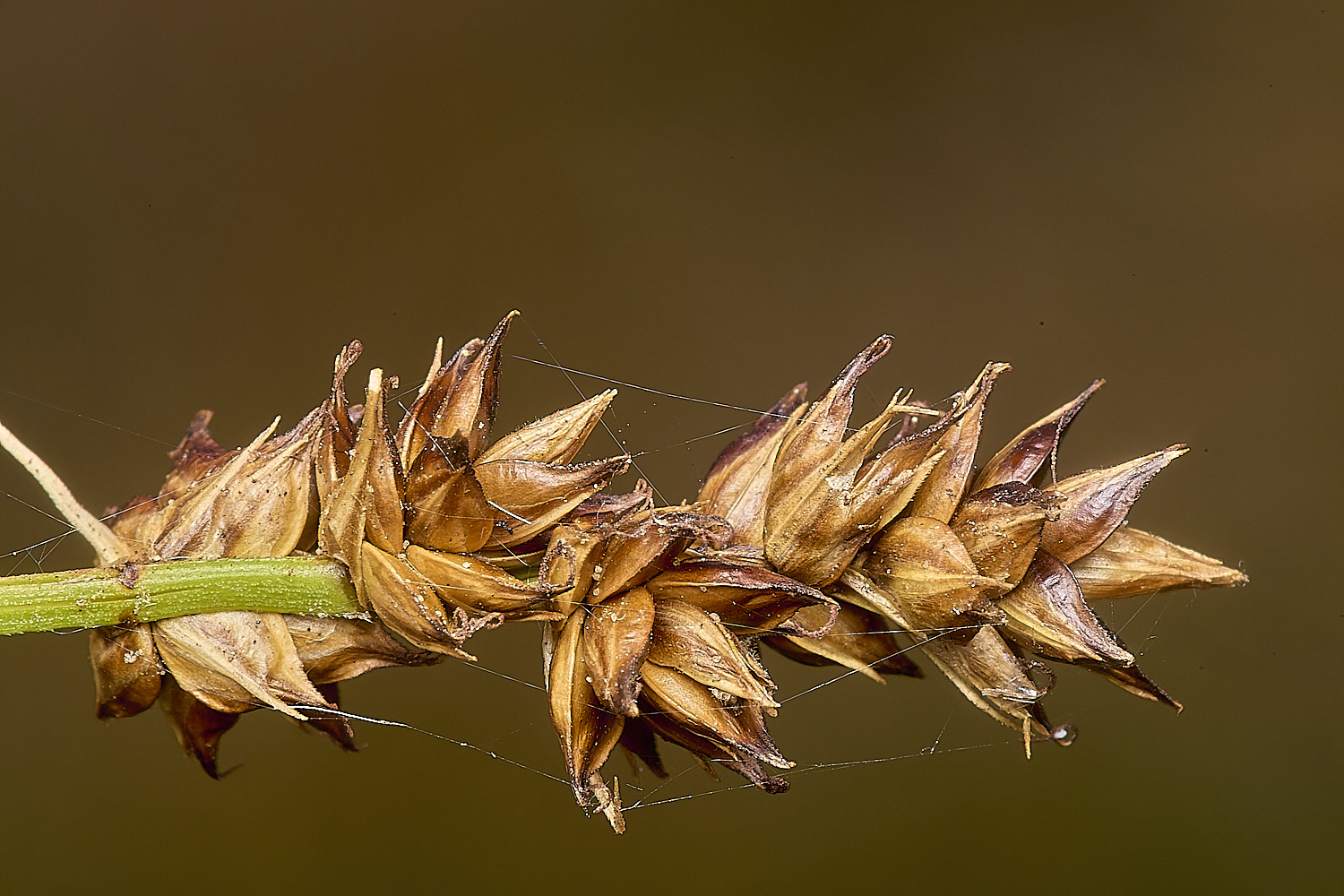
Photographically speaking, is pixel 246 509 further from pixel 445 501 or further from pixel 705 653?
pixel 705 653

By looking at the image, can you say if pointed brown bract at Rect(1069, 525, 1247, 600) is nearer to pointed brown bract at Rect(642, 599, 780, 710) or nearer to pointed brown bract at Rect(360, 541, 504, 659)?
pointed brown bract at Rect(642, 599, 780, 710)

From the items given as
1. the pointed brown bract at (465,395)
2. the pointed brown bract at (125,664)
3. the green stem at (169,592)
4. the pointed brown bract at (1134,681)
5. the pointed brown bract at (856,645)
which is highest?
the pointed brown bract at (465,395)

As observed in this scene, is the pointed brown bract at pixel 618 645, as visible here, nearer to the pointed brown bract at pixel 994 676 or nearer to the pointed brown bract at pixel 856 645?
the pointed brown bract at pixel 856 645

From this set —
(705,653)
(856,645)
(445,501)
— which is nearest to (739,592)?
(705,653)

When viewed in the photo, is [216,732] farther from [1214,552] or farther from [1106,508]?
[1214,552]

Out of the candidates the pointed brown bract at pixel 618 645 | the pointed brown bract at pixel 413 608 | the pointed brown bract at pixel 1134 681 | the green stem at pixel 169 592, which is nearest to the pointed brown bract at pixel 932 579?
the pointed brown bract at pixel 1134 681

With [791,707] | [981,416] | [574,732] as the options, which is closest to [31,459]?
[574,732]
